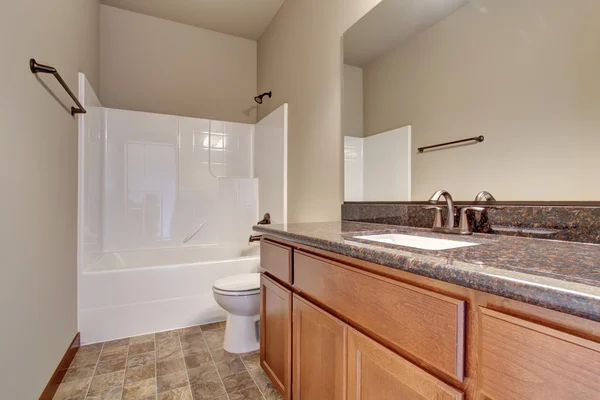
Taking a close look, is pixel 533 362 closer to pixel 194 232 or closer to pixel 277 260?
pixel 277 260

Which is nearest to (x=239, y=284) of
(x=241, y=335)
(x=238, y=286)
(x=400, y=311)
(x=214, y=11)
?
(x=238, y=286)

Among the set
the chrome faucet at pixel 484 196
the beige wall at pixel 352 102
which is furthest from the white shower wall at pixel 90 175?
the chrome faucet at pixel 484 196

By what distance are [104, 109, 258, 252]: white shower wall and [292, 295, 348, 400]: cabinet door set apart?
2.22 meters

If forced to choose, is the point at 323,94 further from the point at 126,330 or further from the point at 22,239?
the point at 126,330

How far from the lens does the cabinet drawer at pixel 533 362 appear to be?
0.41 m

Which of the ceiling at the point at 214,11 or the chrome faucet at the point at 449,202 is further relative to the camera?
the ceiling at the point at 214,11

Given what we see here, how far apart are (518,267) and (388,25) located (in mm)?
1414

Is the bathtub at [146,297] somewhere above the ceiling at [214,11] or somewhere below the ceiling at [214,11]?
below

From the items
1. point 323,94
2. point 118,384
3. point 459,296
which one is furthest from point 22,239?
point 323,94

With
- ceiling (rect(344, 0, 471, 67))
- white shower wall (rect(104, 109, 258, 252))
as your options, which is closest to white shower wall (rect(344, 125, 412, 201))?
ceiling (rect(344, 0, 471, 67))

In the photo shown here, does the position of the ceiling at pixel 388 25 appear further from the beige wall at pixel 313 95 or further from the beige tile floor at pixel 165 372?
the beige tile floor at pixel 165 372

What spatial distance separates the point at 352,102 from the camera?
178 centimetres

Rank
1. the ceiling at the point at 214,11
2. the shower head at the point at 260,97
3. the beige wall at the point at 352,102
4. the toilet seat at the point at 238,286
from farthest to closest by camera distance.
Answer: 1. the shower head at the point at 260,97
2. the ceiling at the point at 214,11
3. the toilet seat at the point at 238,286
4. the beige wall at the point at 352,102

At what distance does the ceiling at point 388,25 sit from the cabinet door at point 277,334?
1333 mm
